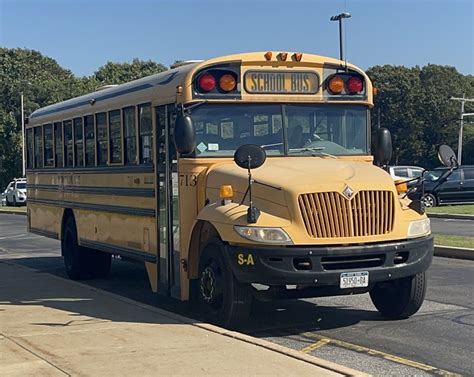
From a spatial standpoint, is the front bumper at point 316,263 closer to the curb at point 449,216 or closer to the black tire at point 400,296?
the black tire at point 400,296

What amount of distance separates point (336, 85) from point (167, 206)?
7.58 ft

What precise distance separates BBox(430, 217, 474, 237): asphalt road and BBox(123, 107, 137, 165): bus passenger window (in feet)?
34.1

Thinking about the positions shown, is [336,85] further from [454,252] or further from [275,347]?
[454,252]

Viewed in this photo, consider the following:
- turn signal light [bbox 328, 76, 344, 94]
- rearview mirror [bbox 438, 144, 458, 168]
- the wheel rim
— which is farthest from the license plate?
turn signal light [bbox 328, 76, 344, 94]

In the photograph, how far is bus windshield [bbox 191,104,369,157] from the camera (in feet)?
28.0

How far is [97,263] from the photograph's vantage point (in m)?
12.5

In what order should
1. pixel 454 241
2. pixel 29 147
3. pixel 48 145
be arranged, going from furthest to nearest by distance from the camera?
pixel 454 241
pixel 29 147
pixel 48 145

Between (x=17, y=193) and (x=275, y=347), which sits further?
(x=17, y=193)

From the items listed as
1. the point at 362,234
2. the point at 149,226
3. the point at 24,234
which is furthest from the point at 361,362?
the point at 24,234

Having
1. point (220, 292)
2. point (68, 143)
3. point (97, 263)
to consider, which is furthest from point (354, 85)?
point (97, 263)

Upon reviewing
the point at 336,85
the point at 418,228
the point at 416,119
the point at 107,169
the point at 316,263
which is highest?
the point at 416,119

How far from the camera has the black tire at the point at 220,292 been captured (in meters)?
7.71

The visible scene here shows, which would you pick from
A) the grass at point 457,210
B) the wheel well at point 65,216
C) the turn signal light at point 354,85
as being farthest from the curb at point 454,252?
the grass at point 457,210

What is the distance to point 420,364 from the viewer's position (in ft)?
21.7
